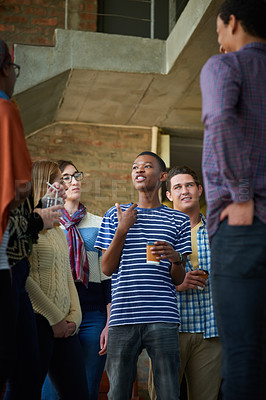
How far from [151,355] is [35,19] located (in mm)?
5360

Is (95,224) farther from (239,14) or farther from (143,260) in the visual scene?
(239,14)

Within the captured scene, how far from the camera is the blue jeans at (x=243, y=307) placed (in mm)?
1655

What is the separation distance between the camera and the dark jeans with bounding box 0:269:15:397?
1805 millimetres

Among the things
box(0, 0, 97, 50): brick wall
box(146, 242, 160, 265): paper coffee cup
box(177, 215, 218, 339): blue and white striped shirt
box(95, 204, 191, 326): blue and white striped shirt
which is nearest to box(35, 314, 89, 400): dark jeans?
box(95, 204, 191, 326): blue and white striped shirt

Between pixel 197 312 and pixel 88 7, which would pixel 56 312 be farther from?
pixel 88 7

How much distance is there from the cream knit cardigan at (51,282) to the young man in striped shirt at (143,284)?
20 cm

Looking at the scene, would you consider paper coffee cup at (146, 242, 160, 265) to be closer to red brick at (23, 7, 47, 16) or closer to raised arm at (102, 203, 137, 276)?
raised arm at (102, 203, 137, 276)

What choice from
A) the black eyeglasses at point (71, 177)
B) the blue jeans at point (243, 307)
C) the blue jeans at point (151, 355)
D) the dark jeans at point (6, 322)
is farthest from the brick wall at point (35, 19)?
the blue jeans at point (243, 307)

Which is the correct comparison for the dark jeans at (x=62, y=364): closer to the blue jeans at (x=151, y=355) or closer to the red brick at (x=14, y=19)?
the blue jeans at (x=151, y=355)

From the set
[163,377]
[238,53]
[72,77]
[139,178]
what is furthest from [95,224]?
[72,77]

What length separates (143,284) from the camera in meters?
2.79

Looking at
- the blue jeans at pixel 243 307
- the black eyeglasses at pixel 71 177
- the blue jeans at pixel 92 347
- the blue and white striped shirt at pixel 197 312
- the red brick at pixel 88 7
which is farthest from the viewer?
the red brick at pixel 88 7

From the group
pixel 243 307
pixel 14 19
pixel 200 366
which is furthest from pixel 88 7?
pixel 243 307

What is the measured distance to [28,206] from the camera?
7.49ft
